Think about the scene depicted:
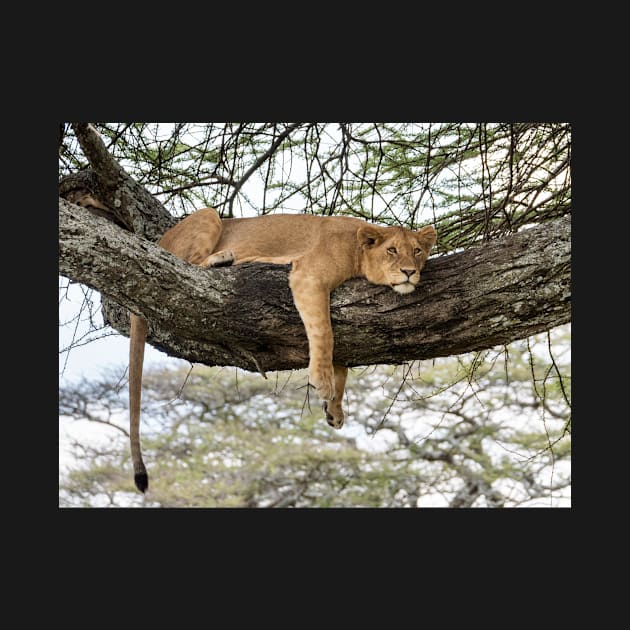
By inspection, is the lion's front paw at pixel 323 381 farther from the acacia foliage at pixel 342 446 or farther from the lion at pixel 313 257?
the acacia foliage at pixel 342 446

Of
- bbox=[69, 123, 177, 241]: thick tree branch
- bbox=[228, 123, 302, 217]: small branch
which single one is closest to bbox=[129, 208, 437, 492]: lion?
bbox=[69, 123, 177, 241]: thick tree branch

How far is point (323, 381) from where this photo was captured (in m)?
3.77

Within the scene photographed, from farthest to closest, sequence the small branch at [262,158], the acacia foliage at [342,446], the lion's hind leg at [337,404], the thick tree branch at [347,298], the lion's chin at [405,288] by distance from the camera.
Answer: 1. the acacia foliage at [342,446]
2. the small branch at [262,158]
3. the lion's hind leg at [337,404]
4. the lion's chin at [405,288]
5. the thick tree branch at [347,298]

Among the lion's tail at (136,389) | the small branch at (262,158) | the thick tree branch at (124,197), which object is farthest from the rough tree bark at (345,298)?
the small branch at (262,158)

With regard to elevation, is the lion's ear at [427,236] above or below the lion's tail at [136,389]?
above

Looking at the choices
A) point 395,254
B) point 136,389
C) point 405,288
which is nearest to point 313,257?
point 395,254

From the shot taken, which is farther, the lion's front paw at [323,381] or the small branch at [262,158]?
the small branch at [262,158]

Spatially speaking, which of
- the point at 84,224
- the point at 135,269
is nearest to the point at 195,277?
the point at 135,269

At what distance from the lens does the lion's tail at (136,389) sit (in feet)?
13.4

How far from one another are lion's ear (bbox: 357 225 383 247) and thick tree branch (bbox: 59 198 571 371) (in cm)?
26

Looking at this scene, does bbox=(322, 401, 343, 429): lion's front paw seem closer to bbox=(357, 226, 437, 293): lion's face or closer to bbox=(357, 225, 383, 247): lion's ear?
bbox=(357, 226, 437, 293): lion's face

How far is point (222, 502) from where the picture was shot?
11.9 meters

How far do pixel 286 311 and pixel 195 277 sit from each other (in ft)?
1.37

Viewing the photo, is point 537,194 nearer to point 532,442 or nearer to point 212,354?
point 212,354
